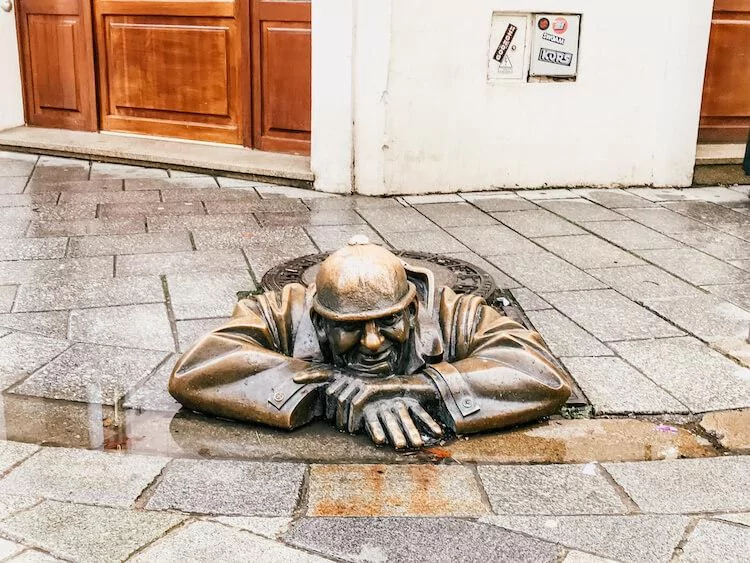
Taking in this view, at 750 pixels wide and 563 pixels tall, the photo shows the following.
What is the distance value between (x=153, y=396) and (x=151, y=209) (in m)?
3.21

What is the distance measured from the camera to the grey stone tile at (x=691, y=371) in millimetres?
3498

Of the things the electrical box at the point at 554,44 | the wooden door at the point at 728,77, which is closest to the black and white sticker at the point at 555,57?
the electrical box at the point at 554,44

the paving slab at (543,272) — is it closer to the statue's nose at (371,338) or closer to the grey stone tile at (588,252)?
the grey stone tile at (588,252)

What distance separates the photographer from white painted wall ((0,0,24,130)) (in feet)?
28.7

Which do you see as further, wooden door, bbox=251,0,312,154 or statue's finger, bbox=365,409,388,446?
wooden door, bbox=251,0,312,154

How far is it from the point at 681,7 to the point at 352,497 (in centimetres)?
591

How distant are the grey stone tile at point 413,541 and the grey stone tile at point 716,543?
15.6 inches

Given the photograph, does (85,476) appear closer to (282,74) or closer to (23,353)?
(23,353)

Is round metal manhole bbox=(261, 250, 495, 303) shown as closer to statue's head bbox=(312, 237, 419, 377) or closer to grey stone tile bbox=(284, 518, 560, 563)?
statue's head bbox=(312, 237, 419, 377)

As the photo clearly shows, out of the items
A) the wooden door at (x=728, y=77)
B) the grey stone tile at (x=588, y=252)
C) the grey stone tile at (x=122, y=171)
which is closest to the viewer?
the grey stone tile at (x=588, y=252)

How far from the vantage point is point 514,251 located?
18.1 ft

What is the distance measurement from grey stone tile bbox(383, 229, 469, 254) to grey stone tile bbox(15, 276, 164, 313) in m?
1.64

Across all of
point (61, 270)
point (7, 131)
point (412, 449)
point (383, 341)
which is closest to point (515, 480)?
point (412, 449)

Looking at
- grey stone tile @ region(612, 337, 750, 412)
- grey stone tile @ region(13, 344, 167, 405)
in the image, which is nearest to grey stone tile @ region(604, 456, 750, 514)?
grey stone tile @ region(612, 337, 750, 412)
